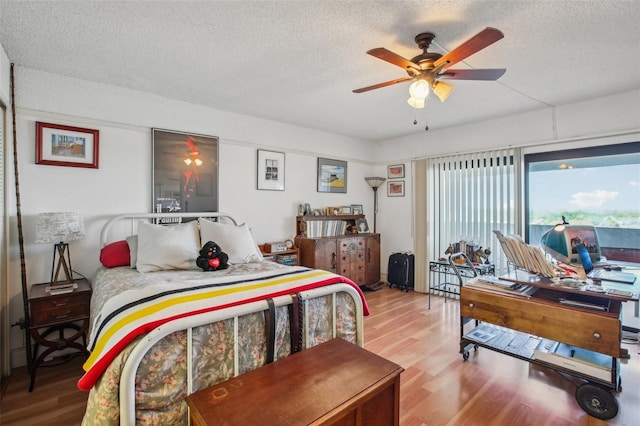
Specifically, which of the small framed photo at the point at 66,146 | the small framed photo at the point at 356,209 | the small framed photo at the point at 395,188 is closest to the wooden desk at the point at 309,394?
the small framed photo at the point at 66,146

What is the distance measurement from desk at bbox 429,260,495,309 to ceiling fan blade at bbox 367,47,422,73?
2218mm

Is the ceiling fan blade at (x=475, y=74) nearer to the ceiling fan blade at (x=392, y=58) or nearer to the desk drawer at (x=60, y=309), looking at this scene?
the ceiling fan blade at (x=392, y=58)

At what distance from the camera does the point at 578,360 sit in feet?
6.66

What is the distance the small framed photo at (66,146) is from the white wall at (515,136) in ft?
13.5

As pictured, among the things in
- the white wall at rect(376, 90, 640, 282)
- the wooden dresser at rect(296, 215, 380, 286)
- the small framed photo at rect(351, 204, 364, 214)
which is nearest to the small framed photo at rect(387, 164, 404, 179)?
the white wall at rect(376, 90, 640, 282)

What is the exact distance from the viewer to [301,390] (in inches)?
51.6

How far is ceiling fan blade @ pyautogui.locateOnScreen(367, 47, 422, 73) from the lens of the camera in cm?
172

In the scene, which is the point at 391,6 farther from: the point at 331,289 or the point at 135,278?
the point at 135,278

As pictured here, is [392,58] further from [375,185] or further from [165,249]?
[375,185]

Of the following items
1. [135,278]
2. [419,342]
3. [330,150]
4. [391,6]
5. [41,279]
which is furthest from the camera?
[330,150]

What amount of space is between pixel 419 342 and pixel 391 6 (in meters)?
2.79

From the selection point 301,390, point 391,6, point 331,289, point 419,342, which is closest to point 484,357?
point 419,342

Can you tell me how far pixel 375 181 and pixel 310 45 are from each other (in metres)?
3.28

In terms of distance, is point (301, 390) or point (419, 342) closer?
point (301, 390)
